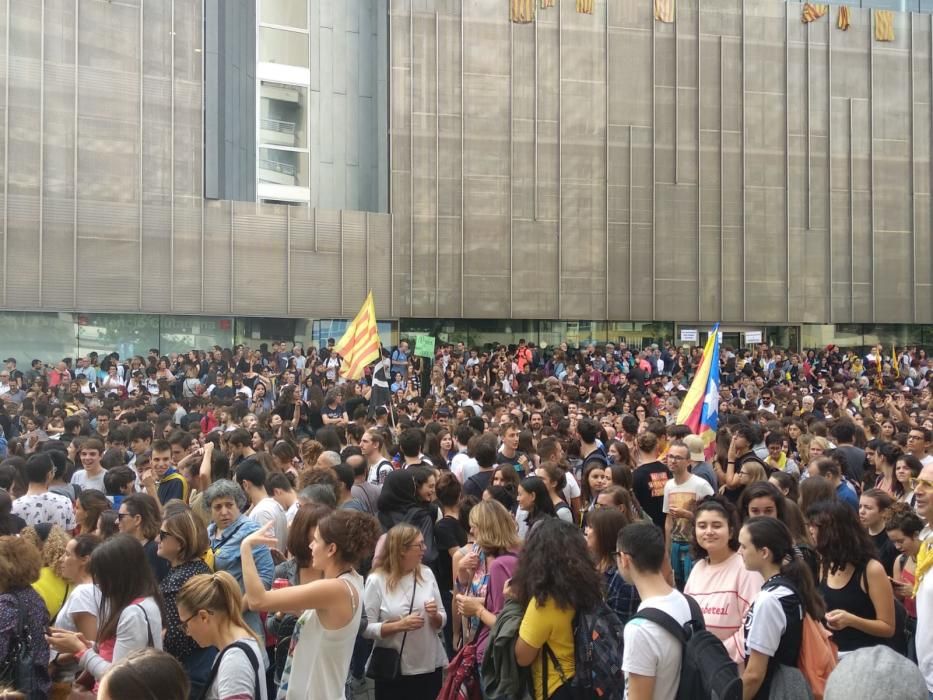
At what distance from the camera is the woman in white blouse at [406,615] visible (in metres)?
6.61

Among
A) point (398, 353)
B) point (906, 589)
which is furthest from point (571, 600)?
point (398, 353)

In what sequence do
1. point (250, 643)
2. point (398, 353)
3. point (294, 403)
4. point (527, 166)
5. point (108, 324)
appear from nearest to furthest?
point (250, 643)
point (294, 403)
point (398, 353)
point (108, 324)
point (527, 166)

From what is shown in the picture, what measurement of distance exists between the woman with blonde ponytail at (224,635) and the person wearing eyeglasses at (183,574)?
57 centimetres

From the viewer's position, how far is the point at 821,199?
3856 cm

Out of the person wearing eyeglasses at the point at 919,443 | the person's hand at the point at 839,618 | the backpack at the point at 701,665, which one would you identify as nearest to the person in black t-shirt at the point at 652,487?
the person wearing eyeglasses at the point at 919,443

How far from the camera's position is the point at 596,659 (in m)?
5.29

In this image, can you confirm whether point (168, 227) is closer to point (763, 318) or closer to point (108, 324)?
point (108, 324)

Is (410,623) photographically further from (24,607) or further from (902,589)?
(902,589)

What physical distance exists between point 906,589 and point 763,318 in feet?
108

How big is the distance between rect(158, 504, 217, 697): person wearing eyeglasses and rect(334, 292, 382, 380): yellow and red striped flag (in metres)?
11.5

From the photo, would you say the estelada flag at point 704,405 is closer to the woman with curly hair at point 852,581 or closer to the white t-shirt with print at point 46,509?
the woman with curly hair at point 852,581

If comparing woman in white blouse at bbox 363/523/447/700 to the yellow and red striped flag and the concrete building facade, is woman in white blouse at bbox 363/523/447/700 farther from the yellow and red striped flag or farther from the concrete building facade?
the concrete building facade

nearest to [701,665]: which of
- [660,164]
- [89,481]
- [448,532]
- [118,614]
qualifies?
[118,614]

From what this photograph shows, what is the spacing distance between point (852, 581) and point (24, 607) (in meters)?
4.40
